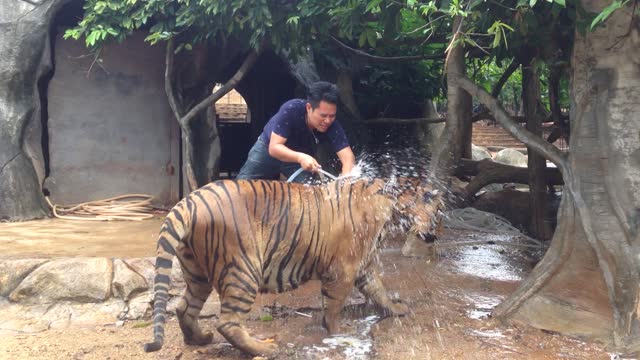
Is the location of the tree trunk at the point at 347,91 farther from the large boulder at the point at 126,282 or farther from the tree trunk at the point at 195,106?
the large boulder at the point at 126,282

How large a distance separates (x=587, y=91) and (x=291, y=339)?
284cm

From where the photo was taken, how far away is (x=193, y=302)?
170 inches

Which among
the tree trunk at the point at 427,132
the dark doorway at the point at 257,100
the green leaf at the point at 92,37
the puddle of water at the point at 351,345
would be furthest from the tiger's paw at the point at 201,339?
the tree trunk at the point at 427,132

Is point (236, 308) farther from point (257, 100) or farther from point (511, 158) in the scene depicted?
point (511, 158)

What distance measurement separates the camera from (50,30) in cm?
884

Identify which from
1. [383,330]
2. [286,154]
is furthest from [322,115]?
[383,330]

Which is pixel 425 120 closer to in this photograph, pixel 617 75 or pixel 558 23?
pixel 558 23

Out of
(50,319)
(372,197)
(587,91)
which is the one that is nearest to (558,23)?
(587,91)

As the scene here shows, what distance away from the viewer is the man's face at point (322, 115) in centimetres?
489

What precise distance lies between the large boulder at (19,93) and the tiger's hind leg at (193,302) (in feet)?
15.0

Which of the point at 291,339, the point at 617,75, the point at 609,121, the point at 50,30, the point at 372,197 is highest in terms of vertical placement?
the point at 50,30

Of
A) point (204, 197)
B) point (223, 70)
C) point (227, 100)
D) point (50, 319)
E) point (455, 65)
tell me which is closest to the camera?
point (204, 197)

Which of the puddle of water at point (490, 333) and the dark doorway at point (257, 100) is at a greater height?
the dark doorway at point (257, 100)

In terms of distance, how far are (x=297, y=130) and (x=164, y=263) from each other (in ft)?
5.84
